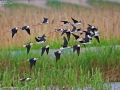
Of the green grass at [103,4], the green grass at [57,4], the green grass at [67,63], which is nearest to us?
the green grass at [67,63]

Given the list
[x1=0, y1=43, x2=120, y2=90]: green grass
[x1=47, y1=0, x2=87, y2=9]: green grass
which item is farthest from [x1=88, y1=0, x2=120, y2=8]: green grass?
[x1=0, y1=43, x2=120, y2=90]: green grass

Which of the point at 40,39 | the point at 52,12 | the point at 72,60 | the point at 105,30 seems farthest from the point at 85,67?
the point at 52,12

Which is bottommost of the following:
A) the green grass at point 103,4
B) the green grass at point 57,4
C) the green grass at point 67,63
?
the green grass at point 67,63

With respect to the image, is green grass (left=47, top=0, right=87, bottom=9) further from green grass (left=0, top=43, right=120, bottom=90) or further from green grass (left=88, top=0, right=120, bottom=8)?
green grass (left=0, top=43, right=120, bottom=90)

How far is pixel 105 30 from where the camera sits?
10.9m

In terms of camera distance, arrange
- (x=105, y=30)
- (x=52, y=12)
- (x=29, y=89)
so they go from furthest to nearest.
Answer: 1. (x=52, y=12)
2. (x=105, y=30)
3. (x=29, y=89)

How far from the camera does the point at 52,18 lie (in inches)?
467

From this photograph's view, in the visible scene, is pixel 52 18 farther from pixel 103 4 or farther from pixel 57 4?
pixel 103 4

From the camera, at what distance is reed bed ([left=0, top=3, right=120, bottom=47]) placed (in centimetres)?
1104

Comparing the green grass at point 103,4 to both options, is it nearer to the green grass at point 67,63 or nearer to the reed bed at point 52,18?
the reed bed at point 52,18

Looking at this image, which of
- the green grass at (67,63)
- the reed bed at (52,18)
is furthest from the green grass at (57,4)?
the green grass at (67,63)

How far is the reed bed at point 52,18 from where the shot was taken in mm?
11039

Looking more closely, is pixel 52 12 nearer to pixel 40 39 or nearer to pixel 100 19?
pixel 100 19

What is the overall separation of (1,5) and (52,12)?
3.37ft
